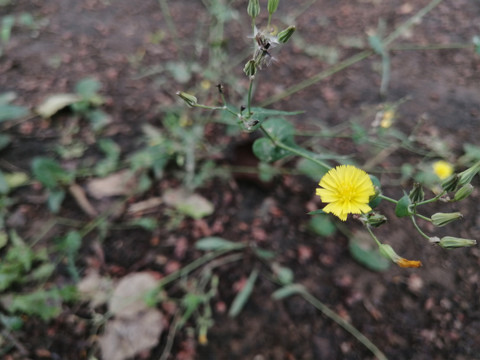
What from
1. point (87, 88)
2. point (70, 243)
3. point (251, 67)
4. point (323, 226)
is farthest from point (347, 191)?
point (87, 88)

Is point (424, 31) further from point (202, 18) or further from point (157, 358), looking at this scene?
point (157, 358)

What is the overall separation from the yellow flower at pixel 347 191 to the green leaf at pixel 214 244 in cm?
69

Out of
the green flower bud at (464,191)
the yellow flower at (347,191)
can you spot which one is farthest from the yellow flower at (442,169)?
the yellow flower at (347,191)

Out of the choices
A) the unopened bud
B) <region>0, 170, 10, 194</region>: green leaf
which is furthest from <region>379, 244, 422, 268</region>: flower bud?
<region>0, 170, 10, 194</region>: green leaf

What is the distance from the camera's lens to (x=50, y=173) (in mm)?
1641

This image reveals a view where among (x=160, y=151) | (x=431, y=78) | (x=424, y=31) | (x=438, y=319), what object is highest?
(x=424, y=31)

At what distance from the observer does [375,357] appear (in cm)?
127

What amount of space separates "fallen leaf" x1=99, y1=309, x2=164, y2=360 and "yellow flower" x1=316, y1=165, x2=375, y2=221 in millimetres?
902

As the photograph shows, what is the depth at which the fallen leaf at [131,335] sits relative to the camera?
1277 millimetres

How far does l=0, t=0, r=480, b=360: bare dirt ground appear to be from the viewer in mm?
1313

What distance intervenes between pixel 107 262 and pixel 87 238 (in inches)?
6.5

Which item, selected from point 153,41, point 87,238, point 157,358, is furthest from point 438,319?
point 153,41

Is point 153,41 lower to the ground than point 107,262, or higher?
higher

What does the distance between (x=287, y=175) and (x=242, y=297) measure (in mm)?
689
